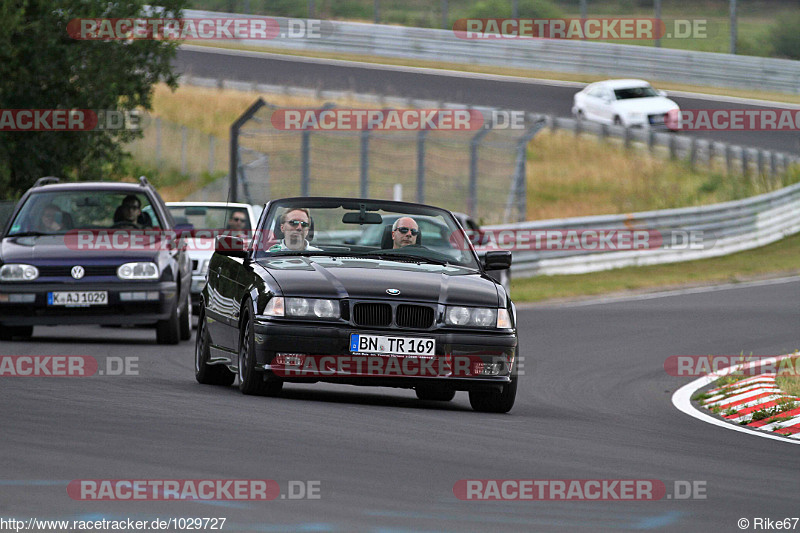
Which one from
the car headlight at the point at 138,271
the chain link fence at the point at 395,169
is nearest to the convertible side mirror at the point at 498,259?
the car headlight at the point at 138,271

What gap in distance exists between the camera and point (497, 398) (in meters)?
10.3

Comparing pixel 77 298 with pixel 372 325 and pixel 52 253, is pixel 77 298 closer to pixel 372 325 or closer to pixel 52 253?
pixel 52 253

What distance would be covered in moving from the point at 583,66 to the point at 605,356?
3620cm

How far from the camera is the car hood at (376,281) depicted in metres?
9.77

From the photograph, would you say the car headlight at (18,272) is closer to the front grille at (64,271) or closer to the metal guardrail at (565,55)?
the front grille at (64,271)

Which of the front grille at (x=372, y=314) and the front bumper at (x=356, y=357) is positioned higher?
the front grille at (x=372, y=314)

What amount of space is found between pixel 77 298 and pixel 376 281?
219 inches

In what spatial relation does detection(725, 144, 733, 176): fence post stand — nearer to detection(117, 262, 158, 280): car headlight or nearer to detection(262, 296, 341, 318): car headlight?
detection(117, 262, 158, 280): car headlight

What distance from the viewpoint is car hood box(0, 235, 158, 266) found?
1468 centimetres

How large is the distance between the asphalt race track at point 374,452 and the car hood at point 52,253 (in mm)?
1925

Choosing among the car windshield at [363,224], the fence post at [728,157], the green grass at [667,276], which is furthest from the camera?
the fence post at [728,157]

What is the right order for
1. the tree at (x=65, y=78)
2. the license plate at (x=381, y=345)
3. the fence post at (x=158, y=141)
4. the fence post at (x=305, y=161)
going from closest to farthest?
the license plate at (x=381, y=345) < the tree at (x=65, y=78) < the fence post at (x=305, y=161) < the fence post at (x=158, y=141)

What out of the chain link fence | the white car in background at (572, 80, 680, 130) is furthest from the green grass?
the white car in background at (572, 80, 680, 130)

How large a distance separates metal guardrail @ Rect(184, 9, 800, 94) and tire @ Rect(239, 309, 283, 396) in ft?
130
